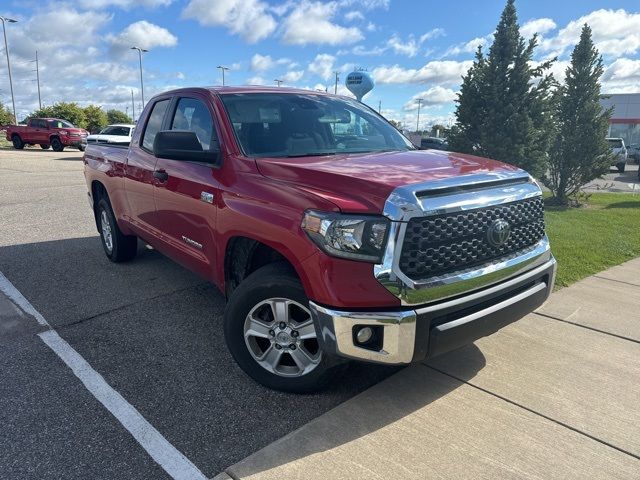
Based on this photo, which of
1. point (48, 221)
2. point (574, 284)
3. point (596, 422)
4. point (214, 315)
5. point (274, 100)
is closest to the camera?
point (596, 422)

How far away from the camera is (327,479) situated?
2408 mm

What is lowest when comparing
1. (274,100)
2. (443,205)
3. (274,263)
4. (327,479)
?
(327,479)

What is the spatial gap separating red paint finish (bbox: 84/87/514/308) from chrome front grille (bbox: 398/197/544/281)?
0.22 meters

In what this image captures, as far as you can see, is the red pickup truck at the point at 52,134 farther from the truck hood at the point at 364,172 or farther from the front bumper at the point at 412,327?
the front bumper at the point at 412,327

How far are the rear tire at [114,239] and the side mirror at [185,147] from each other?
8.34ft

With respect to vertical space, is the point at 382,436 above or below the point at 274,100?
below

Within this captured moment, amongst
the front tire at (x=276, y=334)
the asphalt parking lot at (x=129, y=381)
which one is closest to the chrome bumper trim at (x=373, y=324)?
the front tire at (x=276, y=334)

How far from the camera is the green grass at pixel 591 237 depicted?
19.8ft

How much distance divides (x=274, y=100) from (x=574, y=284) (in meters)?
3.79

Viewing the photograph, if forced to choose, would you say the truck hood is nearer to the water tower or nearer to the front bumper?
the front bumper

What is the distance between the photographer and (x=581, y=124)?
11.4m

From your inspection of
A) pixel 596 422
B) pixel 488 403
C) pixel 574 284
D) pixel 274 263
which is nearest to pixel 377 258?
pixel 274 263

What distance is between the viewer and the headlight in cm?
254

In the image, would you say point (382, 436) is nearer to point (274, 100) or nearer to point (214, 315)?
point (214, 315)
